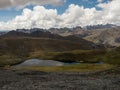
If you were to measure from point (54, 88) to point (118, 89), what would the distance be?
49.5ft

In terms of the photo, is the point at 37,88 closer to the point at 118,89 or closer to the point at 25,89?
the point at 25,89

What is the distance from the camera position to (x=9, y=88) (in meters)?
59.0

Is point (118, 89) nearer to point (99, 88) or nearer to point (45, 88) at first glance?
point (99, 88)

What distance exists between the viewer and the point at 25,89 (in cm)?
5728

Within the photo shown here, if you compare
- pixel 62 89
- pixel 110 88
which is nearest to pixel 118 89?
pixel 110 88

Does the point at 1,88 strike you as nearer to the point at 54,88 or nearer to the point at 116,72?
the point at 54,88

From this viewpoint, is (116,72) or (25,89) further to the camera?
(116,72)

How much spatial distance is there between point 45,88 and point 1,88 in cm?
1064

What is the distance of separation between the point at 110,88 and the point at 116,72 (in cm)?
3416

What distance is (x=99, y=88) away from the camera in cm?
5828

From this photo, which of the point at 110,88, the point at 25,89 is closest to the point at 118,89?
the point at 110,88

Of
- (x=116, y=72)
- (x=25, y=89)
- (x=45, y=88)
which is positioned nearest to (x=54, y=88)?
(x=45, y=88)

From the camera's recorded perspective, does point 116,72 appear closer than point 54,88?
No

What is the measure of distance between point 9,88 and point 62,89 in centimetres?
1290
